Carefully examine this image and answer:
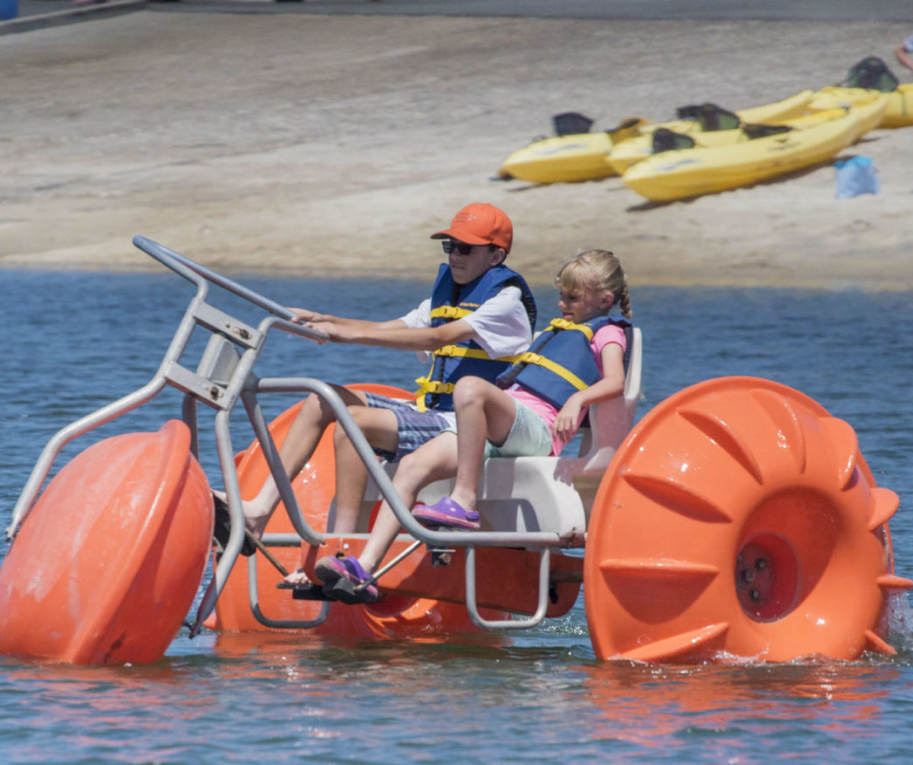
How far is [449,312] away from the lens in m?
5.57

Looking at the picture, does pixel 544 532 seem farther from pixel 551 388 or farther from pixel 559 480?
pixel 551 388

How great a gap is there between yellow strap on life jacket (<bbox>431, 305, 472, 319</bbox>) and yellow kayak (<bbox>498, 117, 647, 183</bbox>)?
77.3 ft

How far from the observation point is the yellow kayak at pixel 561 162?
2892 centimetres

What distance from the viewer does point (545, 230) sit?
27094 millimetres

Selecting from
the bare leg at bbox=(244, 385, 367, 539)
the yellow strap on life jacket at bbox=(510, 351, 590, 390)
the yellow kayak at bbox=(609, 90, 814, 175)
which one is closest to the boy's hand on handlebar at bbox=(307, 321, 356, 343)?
the bare leg at bbox=(244, 385, 367, 539)

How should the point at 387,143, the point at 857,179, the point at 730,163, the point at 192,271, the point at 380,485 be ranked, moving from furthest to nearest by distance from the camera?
the point at 387,143 < the point at 730,163 < the point at 857,179 < the point at 192,271 < the point at 380,485

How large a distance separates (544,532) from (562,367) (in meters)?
0.55

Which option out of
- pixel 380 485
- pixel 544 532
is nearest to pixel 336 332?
pixel 380 485

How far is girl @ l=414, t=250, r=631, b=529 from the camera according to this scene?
17.0ft

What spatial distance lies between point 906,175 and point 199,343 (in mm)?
14444

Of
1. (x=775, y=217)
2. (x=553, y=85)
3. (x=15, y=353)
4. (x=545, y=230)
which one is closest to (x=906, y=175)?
(x=775, y=217)

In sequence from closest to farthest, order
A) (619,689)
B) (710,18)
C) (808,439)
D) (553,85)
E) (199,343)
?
(619,689) < (808,439) < (199,343) < (553,85) < (710,18)

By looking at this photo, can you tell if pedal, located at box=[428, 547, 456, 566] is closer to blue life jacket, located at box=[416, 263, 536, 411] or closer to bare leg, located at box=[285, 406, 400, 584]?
bare leg, located at box=[285, 406, 400, 584]

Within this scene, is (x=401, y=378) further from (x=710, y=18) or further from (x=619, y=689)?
(x=710, y=18)
